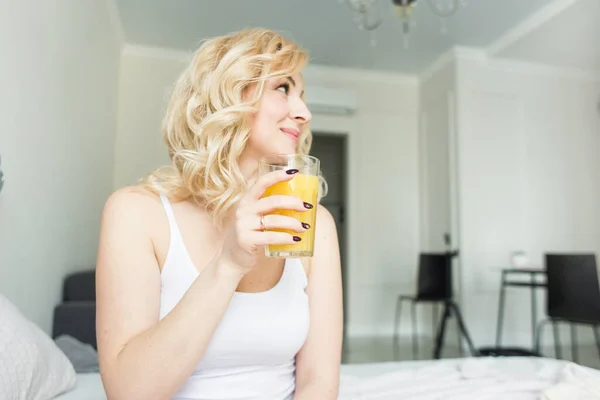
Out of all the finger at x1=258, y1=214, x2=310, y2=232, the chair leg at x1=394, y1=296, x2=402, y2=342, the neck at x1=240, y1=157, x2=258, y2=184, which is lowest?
the chair leg at x1=394, y1=296, x2=402, y2=342

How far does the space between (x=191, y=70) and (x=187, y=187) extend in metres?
0.26

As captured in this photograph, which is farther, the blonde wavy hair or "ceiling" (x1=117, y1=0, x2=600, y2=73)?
"ceiling" (x1=117, y1=0, x2=600, y2=73)

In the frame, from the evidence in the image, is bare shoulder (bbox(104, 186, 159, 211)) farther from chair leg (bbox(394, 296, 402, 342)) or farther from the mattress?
chair leg (bbox(394, 296, 402, 342))

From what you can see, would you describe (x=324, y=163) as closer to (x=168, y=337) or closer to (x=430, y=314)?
(x=430, y=314)

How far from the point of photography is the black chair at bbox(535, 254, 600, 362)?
3270mm

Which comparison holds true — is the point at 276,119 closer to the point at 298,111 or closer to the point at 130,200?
the point at 298,111

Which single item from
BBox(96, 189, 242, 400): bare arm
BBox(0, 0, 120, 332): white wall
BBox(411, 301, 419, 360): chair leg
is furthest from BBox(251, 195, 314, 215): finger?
BBox(411, 301, 419, 360): chair leg

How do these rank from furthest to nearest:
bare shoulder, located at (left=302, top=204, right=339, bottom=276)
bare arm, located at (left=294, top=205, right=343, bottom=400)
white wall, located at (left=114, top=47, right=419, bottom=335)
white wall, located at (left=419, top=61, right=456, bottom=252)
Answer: white wall, located at (left=114, top=47, right=419, bottom=335), white wall, located at (left=419, top=61, right=456, bottom=252), bare shoulder, located at (left=302, top=204, right=339, bottom=276), bare arm, located at (left=294, top=205, right=343, bottom=400)

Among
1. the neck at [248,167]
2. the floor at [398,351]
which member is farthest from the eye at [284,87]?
the floor at [398,351]

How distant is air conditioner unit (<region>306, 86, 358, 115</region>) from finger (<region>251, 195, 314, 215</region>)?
4.52m

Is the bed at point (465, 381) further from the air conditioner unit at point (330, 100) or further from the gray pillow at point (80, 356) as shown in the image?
the air conditioner unit at point (330, 100)

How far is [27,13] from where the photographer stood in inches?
74.7

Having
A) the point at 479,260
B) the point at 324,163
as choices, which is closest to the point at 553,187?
the point at 479,260

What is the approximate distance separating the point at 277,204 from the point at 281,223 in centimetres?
3
